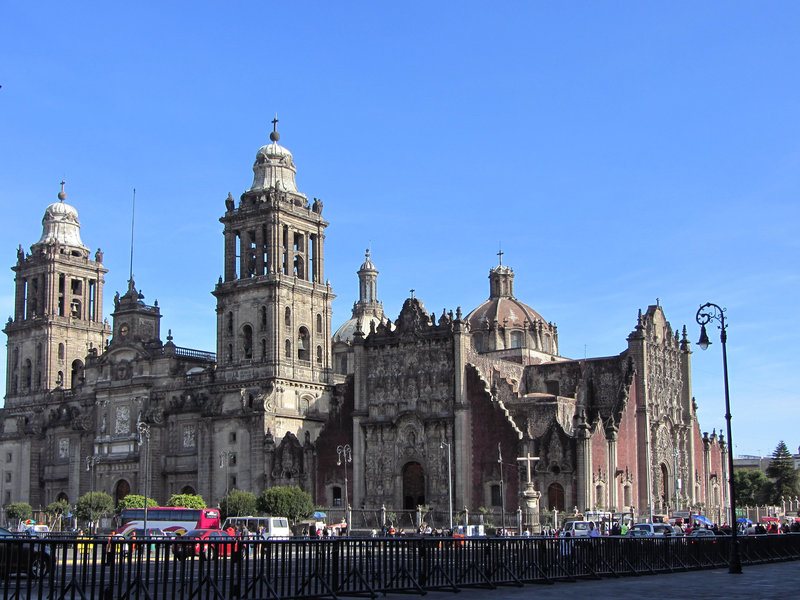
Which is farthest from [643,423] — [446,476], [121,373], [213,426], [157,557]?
[157,557]

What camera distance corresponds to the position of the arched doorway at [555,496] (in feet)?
237

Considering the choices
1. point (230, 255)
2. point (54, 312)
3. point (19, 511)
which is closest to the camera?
point (230, 255)

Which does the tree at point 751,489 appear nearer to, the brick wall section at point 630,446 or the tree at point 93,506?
the brick wall section at point 630,446

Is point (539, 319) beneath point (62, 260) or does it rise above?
beneath

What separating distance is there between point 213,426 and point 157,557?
6623 centimetres

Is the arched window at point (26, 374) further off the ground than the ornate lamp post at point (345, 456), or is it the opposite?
the arched window at point (26, 374)

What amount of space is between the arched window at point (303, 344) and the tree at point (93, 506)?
18684 mm

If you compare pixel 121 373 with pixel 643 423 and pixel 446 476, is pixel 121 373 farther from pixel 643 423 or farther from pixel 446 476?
pixel 643 423

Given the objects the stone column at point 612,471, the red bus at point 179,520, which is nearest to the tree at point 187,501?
the red bus at point 179,520

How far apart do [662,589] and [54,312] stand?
86049mm

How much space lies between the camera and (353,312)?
132250 millimetres

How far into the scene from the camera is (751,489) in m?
133

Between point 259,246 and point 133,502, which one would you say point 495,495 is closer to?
point 133,502

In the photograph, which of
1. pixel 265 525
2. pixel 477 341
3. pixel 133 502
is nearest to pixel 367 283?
pixel 477 341
